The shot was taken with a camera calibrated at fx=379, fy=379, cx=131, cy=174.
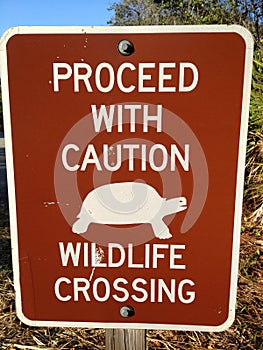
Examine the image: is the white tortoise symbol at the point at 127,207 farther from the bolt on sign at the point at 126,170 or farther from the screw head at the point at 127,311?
the screw head at the point at 127,311

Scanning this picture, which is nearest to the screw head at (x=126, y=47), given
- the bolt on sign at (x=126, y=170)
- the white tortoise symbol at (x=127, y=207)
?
the bolt on sign at (x=126, y=170)

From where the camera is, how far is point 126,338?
3.76ft

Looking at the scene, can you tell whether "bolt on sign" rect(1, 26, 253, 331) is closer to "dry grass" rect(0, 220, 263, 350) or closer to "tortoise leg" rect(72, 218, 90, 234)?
"tortoise leg" rect(72, 218, 90, 234)

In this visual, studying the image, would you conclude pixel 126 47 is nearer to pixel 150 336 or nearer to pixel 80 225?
pixel 80 225

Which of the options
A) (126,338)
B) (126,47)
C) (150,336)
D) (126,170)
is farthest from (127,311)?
(150,336)

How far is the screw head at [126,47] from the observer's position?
3.00ft

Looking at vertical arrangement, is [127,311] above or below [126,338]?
above

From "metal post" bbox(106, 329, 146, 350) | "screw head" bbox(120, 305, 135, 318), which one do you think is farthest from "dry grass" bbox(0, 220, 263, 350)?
"screw head" bbox(120, 305, 135, 318)

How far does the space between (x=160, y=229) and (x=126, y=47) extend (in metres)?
0.47

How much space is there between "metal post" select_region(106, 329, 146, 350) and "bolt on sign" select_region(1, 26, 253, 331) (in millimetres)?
83

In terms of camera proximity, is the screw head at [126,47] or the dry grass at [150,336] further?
the dry grass at [150,336]

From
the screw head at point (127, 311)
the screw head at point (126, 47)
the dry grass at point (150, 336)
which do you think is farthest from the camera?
the dry grass at point (150, 336)

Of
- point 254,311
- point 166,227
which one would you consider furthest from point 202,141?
point 254,311

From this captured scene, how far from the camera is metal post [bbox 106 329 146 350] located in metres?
1.14
